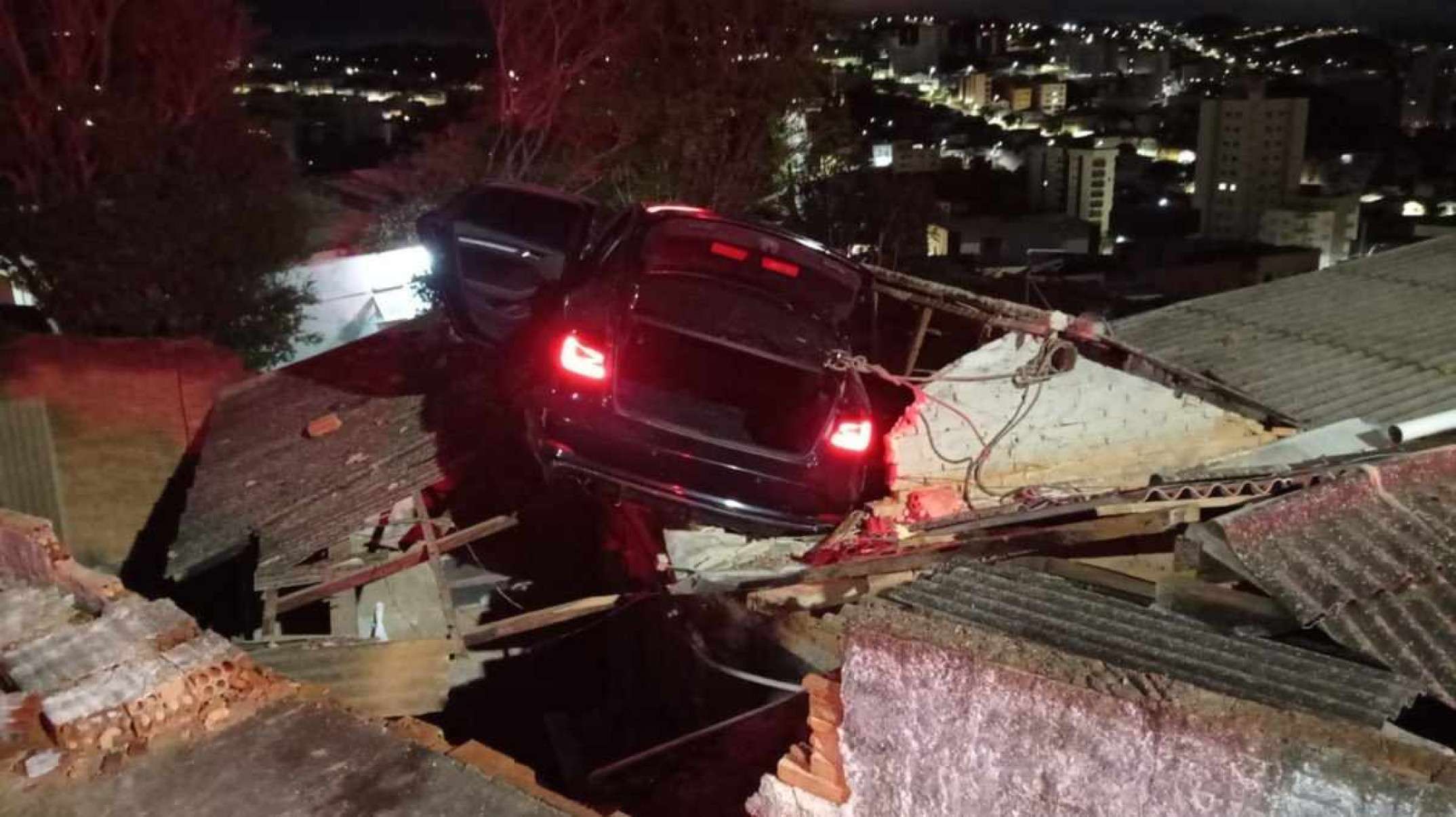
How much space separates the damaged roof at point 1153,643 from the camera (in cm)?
265

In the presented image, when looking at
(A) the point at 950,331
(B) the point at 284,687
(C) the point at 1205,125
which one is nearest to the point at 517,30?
(A) the point at 950,331

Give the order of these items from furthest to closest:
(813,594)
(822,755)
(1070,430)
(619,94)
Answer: (619,94) → (1070,430) → (813,594) → (822,755)

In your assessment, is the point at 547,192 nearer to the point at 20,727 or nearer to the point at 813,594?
the point at 813,594

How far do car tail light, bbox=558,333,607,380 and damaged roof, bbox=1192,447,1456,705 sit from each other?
3.09 metres

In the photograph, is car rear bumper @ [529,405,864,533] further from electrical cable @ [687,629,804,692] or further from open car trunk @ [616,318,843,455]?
electrical cable @ [687,629,804,692]

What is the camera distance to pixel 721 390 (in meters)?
7.34

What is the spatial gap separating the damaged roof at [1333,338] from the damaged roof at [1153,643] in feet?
10.1

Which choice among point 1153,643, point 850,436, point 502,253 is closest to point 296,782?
point 1153,643

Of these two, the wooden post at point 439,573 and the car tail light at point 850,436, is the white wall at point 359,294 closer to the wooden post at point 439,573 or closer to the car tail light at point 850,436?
the wooden post at point 439,573

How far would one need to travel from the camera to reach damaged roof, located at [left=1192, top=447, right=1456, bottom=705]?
9.82ft

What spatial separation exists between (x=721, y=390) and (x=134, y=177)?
7.71 metres

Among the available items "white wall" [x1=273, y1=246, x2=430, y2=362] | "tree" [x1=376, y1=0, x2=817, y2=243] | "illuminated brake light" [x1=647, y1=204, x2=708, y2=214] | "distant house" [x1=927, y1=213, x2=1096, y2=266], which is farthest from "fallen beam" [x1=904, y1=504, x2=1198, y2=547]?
"distant house" [x1=927, y1=213, x2=1096, y2=266]

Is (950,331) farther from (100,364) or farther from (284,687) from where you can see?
(100,364)

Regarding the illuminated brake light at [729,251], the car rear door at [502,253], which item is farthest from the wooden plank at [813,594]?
the car rear door at [502,253]
